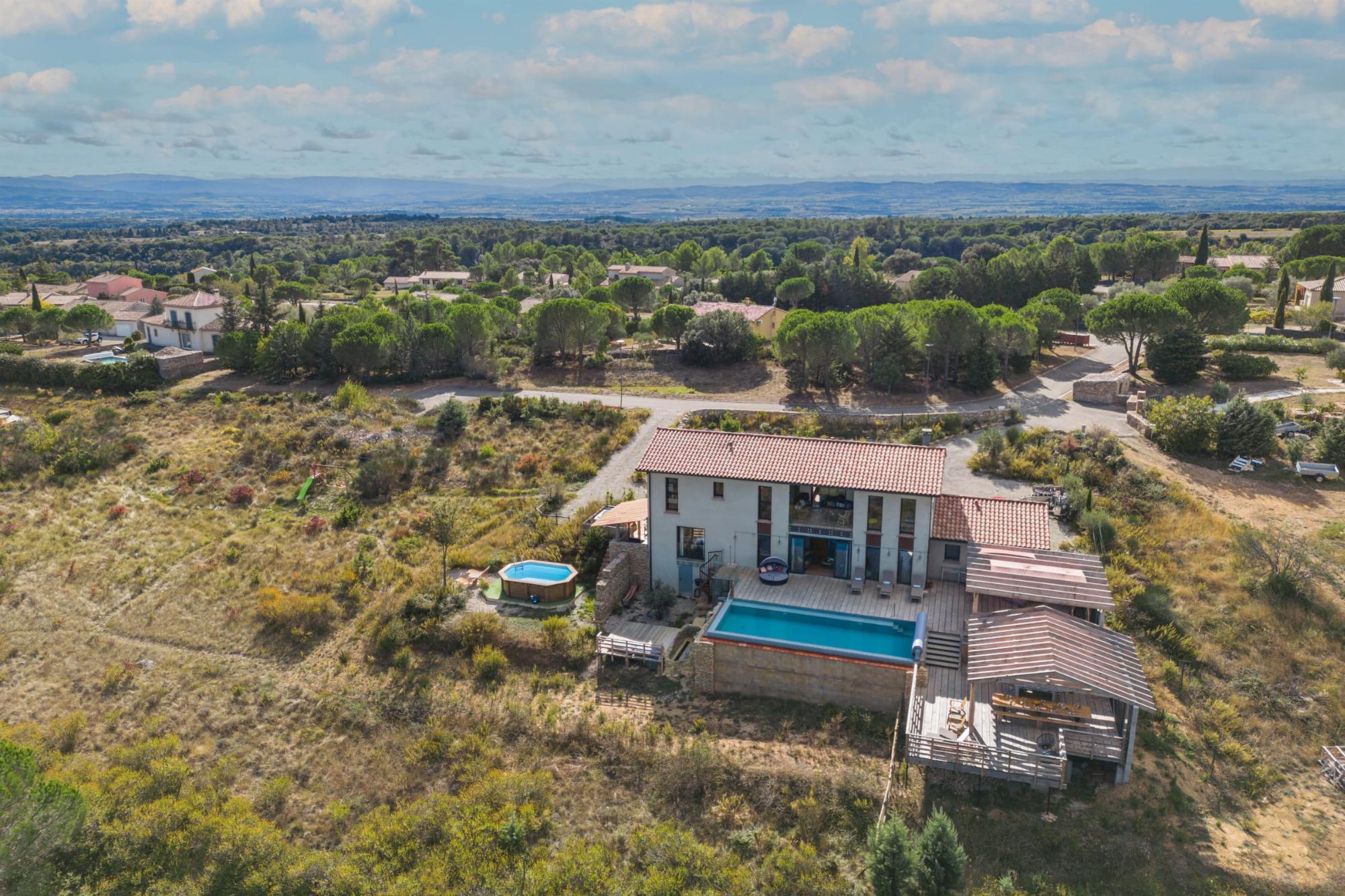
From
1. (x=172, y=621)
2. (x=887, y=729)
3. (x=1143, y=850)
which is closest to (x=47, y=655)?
(x=172, y=621)

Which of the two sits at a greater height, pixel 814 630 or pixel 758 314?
pixel 758 314

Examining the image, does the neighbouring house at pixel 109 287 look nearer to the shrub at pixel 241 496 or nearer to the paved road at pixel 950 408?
the paved road at pixel 950 408

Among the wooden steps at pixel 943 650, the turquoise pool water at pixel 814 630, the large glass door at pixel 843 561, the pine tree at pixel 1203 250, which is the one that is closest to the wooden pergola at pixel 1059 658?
the wooden steps at pixel 943 650

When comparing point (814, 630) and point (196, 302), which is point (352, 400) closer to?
point (196, 302)

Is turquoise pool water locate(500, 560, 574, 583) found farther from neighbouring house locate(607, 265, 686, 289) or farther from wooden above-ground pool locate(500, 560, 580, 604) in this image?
neighbouring house locate(607, 265, 686, 289)

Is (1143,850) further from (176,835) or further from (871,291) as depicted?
(871,291)

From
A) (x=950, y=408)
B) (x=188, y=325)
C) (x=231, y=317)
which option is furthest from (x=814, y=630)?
(x=188, y=325)
